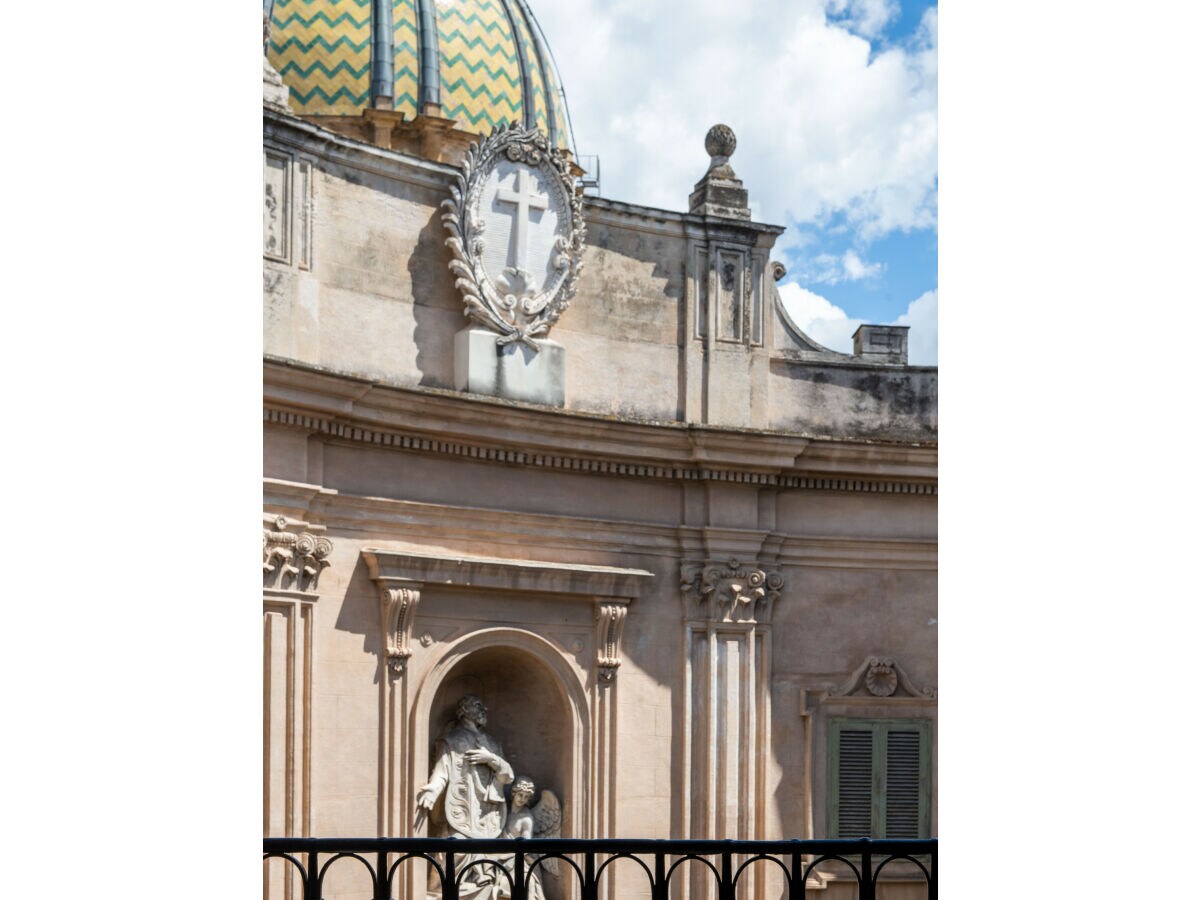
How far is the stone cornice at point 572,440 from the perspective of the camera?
12.1 meters

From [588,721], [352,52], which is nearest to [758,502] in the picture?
[588,721]

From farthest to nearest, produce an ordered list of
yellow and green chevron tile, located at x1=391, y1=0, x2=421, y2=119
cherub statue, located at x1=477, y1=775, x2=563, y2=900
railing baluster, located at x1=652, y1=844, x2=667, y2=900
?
1. yellow and green chevron tile, located at x1=391, y1=0, x2=421, y2=119
2. cherub statue, located at x1=477, y1=775, x2=563, y2=900
3. railing baluster, located at x1=652, y1=844, x2=667, y2=900

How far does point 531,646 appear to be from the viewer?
1339 cm

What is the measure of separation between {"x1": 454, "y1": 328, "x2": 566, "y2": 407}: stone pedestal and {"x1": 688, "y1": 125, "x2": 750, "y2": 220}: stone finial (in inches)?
76.2

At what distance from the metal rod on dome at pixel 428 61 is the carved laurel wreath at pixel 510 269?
606 centimetres

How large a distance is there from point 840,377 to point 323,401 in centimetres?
497

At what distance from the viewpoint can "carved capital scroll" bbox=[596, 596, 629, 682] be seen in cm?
1366

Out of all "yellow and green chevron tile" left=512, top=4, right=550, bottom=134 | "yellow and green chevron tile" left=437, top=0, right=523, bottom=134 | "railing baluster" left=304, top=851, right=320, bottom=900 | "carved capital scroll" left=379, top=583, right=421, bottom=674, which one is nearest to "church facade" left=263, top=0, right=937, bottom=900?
"carved capital scroll" left=379, top=583, right=421, bottom=674

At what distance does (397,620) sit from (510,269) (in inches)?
111

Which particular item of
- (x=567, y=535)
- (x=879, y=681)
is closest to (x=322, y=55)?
(x=567, y=535)

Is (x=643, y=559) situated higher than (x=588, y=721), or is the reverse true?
(x=643, y=559)

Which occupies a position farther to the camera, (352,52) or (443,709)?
(352,52)

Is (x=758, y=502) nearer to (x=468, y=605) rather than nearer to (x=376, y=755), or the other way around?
(x=468, y=605)

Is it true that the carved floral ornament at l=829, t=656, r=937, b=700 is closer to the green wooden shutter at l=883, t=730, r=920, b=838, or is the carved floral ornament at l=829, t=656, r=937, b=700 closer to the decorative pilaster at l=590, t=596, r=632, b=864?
the green wooden shutter at l=883, t=730, r=920, b=838
